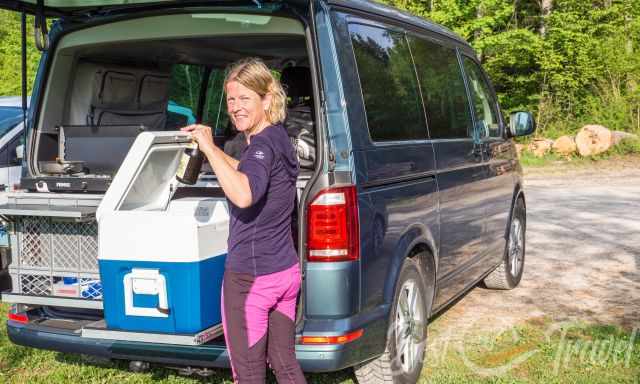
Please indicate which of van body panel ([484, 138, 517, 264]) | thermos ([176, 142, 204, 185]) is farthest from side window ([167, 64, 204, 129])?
thermos ([176, 142, 204, 185])

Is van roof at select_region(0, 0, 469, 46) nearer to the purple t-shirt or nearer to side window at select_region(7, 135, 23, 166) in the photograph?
the purple t-shirt

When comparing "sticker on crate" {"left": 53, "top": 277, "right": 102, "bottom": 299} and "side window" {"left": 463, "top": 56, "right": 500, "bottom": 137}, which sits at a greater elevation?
"side window" {"left": 463, "top": 56, "right": 500, "bottom": 137}

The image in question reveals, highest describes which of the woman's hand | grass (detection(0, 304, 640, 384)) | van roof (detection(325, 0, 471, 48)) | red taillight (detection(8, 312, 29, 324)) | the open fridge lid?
van roof (detection(325, 0, 471, 48))

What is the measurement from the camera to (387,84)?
3988 mm

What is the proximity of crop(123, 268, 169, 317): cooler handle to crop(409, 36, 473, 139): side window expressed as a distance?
2.09m

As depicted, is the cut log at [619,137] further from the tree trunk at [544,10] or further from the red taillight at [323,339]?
the red taillight at [323,339]

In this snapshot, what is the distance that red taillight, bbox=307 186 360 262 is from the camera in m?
3.31

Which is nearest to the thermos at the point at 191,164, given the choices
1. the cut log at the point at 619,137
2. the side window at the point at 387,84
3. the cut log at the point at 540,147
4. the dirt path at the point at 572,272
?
the side window at the point at 387,84

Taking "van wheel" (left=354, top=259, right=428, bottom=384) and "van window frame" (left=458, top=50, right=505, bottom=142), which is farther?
"van window frame" (left=458, top=50, right=505, bottom=142)

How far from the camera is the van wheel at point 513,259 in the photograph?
6.42 m

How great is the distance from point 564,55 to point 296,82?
21.2 m

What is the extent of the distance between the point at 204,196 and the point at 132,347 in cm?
91

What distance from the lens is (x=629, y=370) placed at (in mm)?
4422

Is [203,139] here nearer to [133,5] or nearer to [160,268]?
[160,268]
